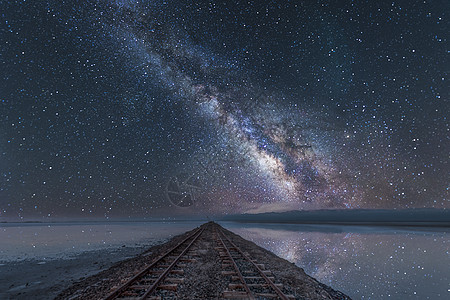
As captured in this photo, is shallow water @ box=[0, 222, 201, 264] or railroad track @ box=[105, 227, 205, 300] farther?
shallow water @ box=[0, 222, 201, 264]

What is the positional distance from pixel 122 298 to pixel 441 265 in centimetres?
2261

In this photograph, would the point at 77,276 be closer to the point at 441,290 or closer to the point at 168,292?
the point at 168,292

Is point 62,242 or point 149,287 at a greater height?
point 149,287

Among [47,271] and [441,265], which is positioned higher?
[47,271]

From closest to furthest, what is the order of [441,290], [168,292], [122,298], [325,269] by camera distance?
[122,298] < [168,292] < [441,290] < [325,269]

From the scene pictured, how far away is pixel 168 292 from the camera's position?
8164 millimetres

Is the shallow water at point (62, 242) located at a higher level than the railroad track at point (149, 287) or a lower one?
lower

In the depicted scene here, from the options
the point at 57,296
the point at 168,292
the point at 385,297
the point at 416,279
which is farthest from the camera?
the point at 416,279

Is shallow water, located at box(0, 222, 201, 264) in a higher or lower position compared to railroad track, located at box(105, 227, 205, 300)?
lower

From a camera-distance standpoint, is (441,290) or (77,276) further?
(77,276)

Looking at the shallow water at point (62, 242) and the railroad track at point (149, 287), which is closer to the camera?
the railroad track at point (149, 287)

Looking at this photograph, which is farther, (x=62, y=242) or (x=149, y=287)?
(x=62, y=242)

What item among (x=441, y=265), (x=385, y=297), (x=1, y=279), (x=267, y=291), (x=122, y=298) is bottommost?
(x=441, y=265)

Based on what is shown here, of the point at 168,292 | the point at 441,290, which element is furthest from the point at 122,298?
the point at 441,290
